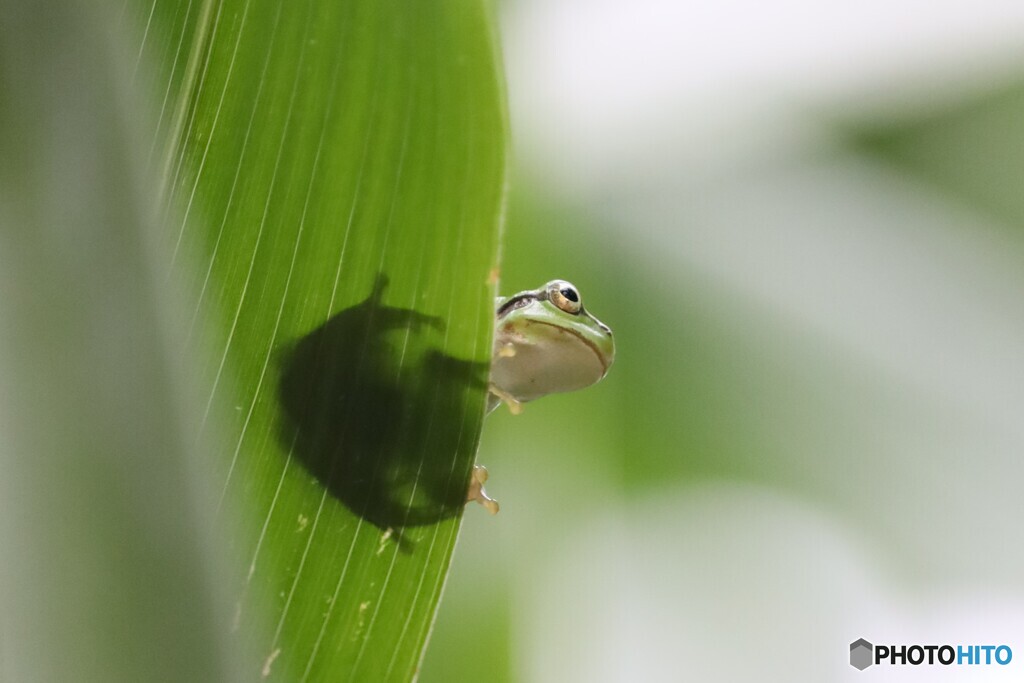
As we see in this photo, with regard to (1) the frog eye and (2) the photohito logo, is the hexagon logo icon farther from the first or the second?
(1) the frog eye

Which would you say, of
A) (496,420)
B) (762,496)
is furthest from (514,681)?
(762,496)

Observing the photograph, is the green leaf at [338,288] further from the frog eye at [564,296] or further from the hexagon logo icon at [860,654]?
the hexagon logo icon at [860,654]

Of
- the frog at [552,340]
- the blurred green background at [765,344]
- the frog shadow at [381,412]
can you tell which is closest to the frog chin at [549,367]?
the frog at [552,340]

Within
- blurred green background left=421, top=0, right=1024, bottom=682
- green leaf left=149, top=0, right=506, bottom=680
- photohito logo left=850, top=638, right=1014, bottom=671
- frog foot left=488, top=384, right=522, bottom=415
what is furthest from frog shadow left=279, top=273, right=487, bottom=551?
photohito logo left=850, top=638, right=1014, bottom=671

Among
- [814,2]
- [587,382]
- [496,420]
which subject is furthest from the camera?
[814,2]

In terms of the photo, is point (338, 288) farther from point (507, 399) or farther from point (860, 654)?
point (860, 654)

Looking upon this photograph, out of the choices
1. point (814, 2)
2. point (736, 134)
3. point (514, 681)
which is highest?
point (814, 2)

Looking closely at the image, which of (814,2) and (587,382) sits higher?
(814,2)

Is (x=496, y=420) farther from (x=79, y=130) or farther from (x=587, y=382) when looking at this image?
(x=79, y=130)
